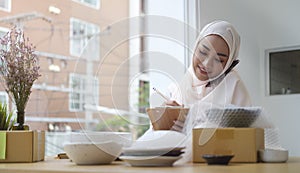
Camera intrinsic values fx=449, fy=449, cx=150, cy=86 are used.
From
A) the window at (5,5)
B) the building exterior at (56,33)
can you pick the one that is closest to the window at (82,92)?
the building exterior at (56,33)

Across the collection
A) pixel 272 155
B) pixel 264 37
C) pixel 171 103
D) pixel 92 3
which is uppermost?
pixel 92 3

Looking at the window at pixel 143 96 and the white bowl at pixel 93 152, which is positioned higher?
the window at pixel 143 96

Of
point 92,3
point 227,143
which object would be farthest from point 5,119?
point 92,3

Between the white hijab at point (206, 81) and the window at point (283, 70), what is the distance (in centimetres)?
108

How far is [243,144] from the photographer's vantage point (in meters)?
1.12

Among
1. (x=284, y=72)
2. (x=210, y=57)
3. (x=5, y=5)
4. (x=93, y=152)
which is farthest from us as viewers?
(x=5, y=5)

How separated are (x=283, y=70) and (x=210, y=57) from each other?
1342 mm

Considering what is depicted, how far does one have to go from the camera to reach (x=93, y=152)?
108 cm

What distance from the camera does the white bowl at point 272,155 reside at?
113cm

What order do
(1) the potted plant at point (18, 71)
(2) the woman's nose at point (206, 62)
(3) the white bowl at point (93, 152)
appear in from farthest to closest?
(1) the potted plant at point (18, 71) → (2) the woman's nose at point (206, 62) → (3) the white bowl at point (93, 152)

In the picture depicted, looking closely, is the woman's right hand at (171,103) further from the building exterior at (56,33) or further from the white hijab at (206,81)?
the building exterior at (56,33)

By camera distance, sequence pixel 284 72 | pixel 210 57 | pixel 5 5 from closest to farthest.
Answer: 1. pixel 210 57
2. pixel 284 72
3. pixel 5 5

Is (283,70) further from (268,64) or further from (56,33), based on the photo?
(56,33)

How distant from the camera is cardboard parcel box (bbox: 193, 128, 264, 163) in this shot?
1.11 metres
